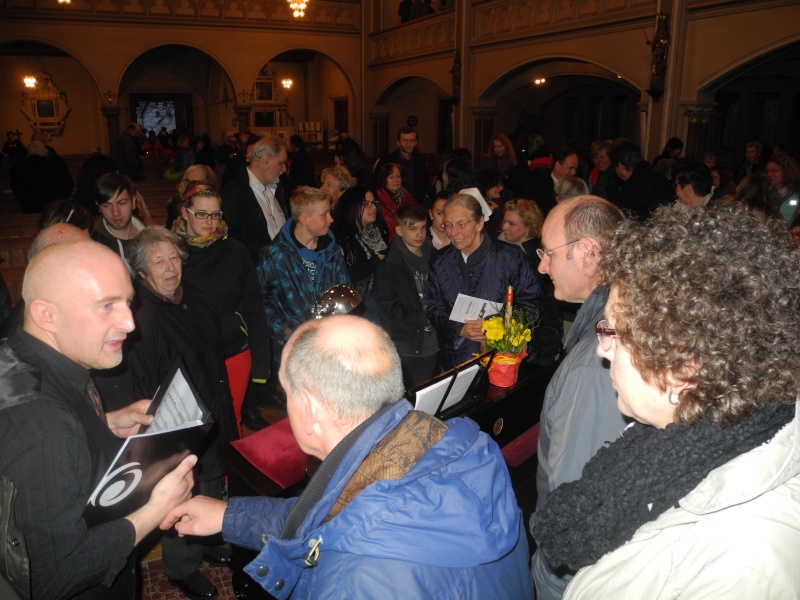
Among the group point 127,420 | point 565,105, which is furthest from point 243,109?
point 127,420

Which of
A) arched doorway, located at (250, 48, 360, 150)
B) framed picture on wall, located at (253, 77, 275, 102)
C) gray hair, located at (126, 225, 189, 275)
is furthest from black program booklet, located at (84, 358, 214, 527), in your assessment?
framed picture on wall, located at (253, 77, 275, 102)

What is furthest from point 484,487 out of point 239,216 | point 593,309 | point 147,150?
point 147,150

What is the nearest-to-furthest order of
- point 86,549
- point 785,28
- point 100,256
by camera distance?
point 86,549 → point 100,256 → point 785,28

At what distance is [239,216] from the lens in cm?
461

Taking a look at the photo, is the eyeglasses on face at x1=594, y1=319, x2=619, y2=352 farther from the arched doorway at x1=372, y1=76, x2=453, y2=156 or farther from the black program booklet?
the arched doorway at x1=372, y1=76, x2=453, y2=156

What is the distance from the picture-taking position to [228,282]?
10.4 ft

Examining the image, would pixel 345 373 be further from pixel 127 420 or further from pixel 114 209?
pixel 114 209

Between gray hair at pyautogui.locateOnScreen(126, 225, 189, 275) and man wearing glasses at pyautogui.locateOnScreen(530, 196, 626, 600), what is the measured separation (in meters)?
1.66

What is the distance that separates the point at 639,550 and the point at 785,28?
28.2ft

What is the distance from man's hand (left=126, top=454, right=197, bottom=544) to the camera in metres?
1.58

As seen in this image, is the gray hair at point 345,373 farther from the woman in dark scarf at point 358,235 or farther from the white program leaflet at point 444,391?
the woman in dark scarf at point 358,235

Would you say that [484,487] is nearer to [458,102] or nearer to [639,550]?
[639,550]

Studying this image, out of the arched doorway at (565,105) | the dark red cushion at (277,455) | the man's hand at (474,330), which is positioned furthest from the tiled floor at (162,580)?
the arched doorway at (565,105)

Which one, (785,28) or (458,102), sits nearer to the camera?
(785,28)
